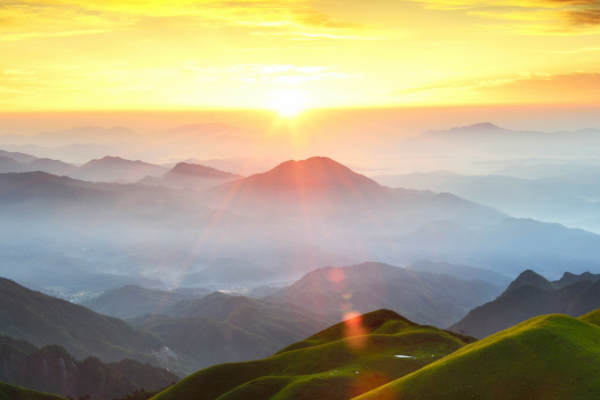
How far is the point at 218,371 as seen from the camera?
4134 inches

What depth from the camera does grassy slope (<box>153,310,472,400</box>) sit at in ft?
261

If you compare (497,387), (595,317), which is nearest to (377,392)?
(497,387)

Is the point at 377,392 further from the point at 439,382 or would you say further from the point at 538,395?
the point at 538,395

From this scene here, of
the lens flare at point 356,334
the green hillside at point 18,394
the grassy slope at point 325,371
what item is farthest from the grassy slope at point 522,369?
the green hillside at point 18,394

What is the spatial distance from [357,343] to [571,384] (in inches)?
2342

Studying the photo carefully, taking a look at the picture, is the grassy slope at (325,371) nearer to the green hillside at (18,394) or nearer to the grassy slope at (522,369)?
the grassy slope at (522,369)

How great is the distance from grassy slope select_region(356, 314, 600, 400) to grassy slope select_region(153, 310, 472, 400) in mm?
22744

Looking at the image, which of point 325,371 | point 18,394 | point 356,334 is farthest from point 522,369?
point 18,394

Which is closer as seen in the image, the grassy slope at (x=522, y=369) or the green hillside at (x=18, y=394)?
the grassy slope at (x=522, y=369)

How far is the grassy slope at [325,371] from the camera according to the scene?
7962 centimetres

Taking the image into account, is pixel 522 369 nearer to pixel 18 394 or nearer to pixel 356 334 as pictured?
pixel 356 334

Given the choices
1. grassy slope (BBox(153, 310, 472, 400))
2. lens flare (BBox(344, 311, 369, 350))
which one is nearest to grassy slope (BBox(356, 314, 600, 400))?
grassy slope (BBox(153, 310, 472, 400))

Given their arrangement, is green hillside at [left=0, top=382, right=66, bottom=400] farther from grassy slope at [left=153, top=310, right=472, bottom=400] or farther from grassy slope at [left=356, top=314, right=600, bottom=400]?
grassy slope at [left=356, top=314, right=600, bottom=400]

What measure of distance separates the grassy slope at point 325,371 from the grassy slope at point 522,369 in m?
22.7
